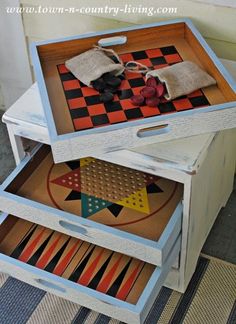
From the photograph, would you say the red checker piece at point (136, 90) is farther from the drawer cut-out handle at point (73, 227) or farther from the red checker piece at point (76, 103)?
the drawer cut-out handle at point (73, 227)

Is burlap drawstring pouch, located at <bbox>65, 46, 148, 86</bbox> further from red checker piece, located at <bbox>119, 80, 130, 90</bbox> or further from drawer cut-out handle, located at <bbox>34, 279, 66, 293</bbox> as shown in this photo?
drawer cut-out handle, located at <bbox>34, 279, 66, 293</bbox>

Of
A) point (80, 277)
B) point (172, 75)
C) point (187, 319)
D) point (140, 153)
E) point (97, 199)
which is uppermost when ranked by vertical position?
point (172, 75)

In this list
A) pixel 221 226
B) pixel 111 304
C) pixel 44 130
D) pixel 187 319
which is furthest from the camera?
pixel 221 226

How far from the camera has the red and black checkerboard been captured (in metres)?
1.09

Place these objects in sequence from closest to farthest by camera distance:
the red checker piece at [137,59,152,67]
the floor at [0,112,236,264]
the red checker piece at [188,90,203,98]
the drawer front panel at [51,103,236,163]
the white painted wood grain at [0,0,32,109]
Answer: the drawer front panel at [51,103,236,163], the red checker piece at [188,90,203,98], the red checker piece at [137,59,152,67], the floor at [0,112,236,264], the white painted wood grain at [0,0,32,109]

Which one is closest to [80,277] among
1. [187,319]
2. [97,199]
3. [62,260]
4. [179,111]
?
[62,260]

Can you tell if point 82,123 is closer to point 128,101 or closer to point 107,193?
point 128,101

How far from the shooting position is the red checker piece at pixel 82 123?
1.08 m

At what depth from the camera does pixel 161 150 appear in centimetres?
108

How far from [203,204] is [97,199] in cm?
25

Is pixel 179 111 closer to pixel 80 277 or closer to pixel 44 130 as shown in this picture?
pixel 44 130

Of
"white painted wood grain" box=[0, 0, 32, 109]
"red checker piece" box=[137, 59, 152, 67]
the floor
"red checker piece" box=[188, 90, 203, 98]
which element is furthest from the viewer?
"white painted wood grain" box=[0, 0, 32, 109]

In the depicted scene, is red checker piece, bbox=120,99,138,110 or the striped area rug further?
the striped area rug

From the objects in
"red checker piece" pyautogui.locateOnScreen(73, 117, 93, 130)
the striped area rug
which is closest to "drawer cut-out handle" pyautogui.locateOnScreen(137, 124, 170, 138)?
"red checker piece" pyautogui.locateOnScreen(73, 117, 93, 130)
